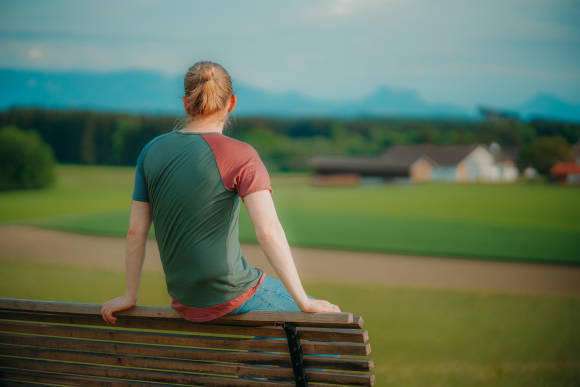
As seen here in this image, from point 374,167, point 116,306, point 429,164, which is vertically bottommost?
point 374,167

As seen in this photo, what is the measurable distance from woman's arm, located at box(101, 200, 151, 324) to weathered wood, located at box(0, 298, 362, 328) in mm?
41

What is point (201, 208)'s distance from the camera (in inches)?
64.2

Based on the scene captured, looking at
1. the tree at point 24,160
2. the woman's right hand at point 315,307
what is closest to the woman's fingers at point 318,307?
the woman's right hand at point 315,307

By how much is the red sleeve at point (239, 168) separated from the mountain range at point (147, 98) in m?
15.8

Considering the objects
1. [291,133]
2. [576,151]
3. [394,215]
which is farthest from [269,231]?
[291,133]

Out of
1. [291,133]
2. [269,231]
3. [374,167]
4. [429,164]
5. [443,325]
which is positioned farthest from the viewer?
[374,167]

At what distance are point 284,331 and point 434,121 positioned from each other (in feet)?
62.4

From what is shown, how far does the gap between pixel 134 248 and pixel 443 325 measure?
16.0ft

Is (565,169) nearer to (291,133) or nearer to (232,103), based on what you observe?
(291,133)

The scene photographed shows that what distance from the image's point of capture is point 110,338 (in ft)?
6.58

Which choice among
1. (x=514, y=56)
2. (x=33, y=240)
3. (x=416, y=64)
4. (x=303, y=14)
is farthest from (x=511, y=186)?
(x=33, y=240)

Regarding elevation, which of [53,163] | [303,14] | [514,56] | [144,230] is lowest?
[53,163]

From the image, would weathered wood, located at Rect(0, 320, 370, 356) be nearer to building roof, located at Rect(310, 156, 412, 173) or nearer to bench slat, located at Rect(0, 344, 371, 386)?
bench slat, located at Rect(0, 344, 371, 386)

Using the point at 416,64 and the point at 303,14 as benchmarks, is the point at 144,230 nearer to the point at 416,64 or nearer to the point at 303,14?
the point at 303,14
